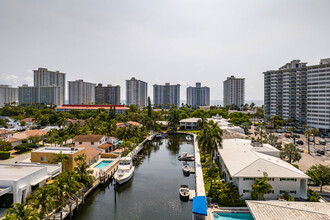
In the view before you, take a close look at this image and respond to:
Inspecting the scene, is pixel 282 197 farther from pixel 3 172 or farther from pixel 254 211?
pixel 3 172

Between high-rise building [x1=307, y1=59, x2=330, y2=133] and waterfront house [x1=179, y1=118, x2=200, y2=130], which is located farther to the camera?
waterfront house [x1=179, y1=118, x2=200, y2=130]

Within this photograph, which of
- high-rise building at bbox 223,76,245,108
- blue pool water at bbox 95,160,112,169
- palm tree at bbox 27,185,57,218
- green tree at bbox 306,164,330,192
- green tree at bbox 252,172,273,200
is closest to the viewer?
palm tree at bbox 27,185,57,218

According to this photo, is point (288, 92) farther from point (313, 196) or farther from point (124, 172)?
point (124, 172)

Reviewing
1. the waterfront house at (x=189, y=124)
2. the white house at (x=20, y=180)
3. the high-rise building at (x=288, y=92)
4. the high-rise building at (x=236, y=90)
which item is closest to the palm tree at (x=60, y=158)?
the white house at (x=20, y=180)

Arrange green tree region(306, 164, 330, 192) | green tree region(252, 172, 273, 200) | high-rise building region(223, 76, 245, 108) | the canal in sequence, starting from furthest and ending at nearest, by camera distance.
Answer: high-rise building region(223, 76, 245, 108)
green tree region(306, 164, 330, 192)
the canal
green tree region(252, 172, 273, 200)

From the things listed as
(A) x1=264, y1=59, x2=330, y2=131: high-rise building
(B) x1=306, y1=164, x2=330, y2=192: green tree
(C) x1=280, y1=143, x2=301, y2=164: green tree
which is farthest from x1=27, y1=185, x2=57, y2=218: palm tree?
(A) x1=264, y1=59, x2=330, y2=131: high-rise building

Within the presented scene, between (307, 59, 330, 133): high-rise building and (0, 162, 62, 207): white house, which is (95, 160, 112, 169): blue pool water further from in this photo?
(307, 59, 330, 133): high-rise building

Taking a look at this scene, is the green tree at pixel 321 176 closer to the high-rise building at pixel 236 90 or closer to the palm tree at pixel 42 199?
the palm tree at pixel 42 199
